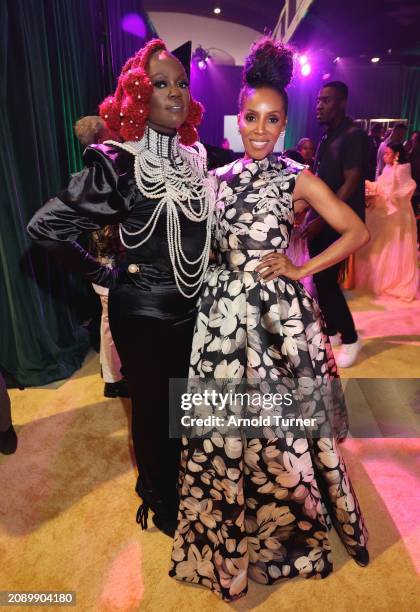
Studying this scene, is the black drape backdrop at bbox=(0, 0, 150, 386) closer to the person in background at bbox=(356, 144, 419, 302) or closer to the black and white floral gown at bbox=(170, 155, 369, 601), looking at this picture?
the black and white floral gown at bbox=(170, 155, 369, 601)

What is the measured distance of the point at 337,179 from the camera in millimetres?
3043

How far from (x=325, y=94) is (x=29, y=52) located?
2.04 m

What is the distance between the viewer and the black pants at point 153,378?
4.77 feet

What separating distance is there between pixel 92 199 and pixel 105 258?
1.23 meters

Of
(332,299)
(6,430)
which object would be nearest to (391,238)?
(332,299)

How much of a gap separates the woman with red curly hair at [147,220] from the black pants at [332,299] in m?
1.68

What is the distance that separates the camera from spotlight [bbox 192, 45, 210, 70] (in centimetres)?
1208

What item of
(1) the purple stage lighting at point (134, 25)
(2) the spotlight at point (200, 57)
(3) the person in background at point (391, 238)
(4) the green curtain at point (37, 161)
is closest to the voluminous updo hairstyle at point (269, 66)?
(4) the green curtain at point (37, 161)

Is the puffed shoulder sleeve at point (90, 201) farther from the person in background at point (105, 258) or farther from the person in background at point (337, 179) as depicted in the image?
the person in background at point (337, 179)

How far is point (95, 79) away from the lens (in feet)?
12.4

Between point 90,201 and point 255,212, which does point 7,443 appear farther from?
point 255,212

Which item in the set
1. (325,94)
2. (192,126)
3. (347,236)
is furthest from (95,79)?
(347,236)

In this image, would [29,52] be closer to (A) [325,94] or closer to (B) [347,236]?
(A) [325,94]

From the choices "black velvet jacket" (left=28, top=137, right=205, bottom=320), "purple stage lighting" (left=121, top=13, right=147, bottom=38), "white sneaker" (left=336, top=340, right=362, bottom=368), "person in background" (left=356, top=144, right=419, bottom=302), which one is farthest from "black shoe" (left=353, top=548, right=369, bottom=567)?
"purple stage lighting" (left=121, top=13, right=147, bottom=38)
